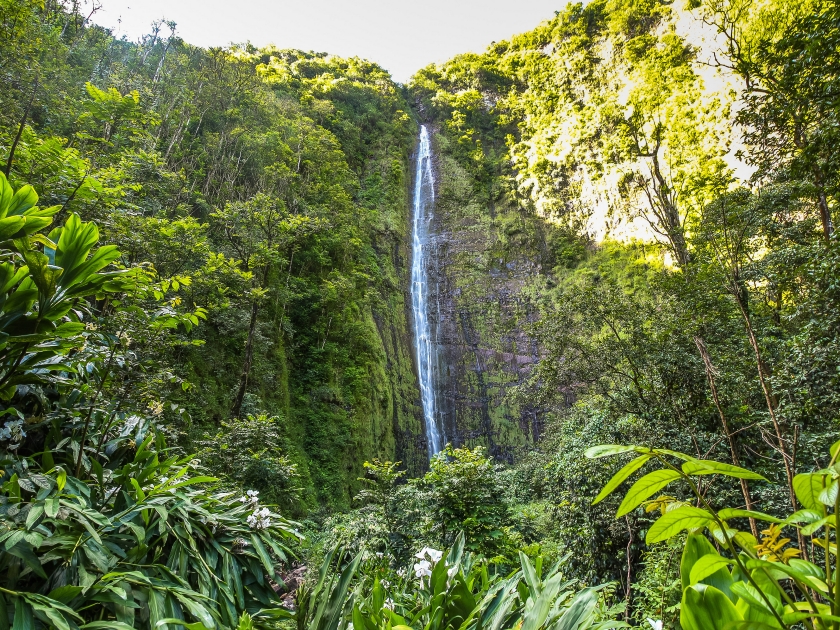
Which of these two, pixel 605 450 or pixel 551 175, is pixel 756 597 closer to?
pixel 605 450

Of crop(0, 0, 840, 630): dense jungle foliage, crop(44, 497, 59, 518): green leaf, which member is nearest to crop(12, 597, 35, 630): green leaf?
crop(0, 0, 840, 630): dense jungle foliage

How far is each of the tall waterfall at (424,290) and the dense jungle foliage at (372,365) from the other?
3.20ft

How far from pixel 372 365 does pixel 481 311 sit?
8.53 metres

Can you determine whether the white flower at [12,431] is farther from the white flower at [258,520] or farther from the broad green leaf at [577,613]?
the broad green leaf at [577,613]

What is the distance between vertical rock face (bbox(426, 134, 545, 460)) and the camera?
1836 cm

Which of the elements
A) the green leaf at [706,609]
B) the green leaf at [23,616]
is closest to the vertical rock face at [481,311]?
the green leaf at [23,616]

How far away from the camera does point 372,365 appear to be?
571 inches

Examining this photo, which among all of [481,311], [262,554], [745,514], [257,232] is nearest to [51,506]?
[262,554]

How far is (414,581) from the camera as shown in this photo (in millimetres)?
2781

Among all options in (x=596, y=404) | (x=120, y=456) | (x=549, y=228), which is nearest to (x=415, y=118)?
(x=549, y=228)

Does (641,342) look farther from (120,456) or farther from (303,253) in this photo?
(303,253)

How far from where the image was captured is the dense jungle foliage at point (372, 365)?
6.30ft

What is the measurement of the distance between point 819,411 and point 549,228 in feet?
64.5

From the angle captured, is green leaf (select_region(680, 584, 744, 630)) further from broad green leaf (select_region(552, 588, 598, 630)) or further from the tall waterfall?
the tall waterfall
